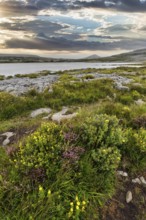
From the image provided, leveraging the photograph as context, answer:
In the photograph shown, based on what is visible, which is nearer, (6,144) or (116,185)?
(116,185)

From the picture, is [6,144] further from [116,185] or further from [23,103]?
[23,103]

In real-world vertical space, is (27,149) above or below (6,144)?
above

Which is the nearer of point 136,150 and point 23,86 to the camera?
point 136,150

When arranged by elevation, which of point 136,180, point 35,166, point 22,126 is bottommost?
point 136,180

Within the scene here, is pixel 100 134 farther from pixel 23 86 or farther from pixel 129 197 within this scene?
pixel 23 86

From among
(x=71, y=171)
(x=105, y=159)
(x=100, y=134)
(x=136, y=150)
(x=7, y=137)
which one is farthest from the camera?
(x=7, y=137)

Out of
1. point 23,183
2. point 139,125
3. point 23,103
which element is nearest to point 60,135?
point 23,183

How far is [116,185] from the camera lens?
5477 mm

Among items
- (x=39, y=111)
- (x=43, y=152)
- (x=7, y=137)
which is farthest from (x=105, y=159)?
(x=39, y=111)

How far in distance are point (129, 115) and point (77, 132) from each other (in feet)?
10.2

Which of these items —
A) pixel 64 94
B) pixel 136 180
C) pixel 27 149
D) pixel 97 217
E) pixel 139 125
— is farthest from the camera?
pixel 64 94

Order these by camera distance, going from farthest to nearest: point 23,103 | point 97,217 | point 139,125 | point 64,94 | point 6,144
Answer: point 64,94 → point 23,103 → point 139,125 → point 6,144 → point 97,217

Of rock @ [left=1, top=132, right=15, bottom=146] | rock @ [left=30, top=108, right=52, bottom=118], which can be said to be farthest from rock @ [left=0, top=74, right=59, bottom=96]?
rock @ [left=1, top=132, right=15, bottom=146]

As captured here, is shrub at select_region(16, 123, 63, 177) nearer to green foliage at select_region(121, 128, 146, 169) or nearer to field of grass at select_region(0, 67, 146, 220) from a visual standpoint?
field of grass at select_region(0, 67, 146, 220)
